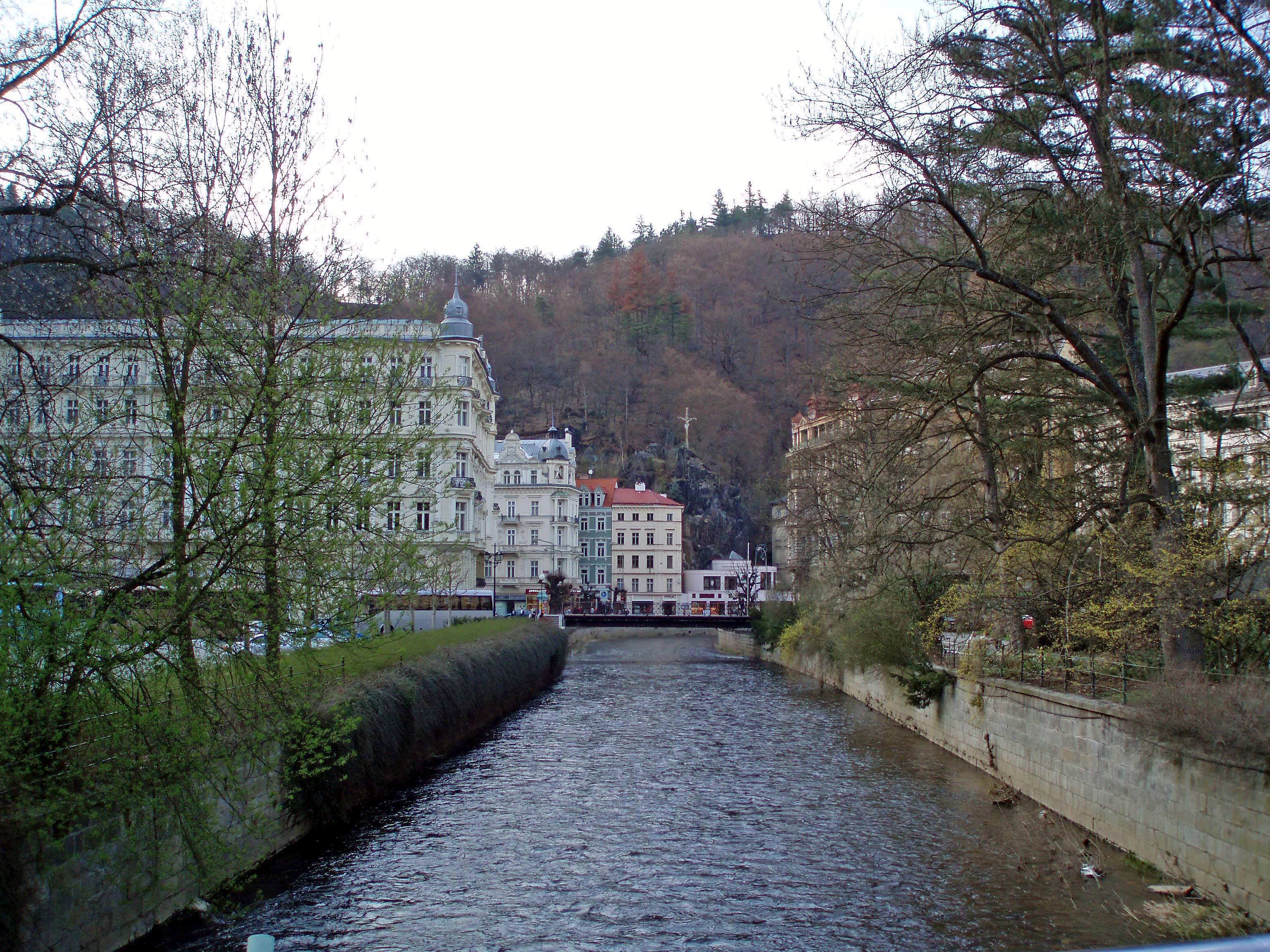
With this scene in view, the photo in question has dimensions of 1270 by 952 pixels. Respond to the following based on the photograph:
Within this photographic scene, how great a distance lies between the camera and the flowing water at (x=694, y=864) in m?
11.0

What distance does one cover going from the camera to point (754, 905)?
12.1 metres

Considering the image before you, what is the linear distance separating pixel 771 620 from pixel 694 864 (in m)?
35.6

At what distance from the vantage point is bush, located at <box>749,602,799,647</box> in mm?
46541

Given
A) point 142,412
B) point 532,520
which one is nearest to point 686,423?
point 532,520

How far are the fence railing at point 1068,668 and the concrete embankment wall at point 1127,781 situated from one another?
34 cm

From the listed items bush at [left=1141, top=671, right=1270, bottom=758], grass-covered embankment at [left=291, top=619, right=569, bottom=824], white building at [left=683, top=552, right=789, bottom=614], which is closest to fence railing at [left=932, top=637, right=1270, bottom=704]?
bush at [left=1141, top=671, right=1270, bottom=758]

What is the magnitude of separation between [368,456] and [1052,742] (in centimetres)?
1206

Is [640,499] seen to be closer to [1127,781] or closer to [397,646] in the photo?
[397,646]

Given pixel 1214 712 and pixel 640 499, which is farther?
pixel 640 499

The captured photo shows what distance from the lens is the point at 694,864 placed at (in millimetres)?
13844

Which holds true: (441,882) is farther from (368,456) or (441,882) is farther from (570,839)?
(368,456)

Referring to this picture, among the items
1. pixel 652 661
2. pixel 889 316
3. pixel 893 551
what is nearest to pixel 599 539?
pixel 652 661

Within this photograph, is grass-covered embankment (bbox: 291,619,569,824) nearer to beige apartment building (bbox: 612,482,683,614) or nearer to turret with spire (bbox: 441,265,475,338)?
turret with spire (bbox: 441,265,475,338)

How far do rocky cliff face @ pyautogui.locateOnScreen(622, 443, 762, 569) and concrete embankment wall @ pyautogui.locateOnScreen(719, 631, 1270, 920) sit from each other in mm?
71745
